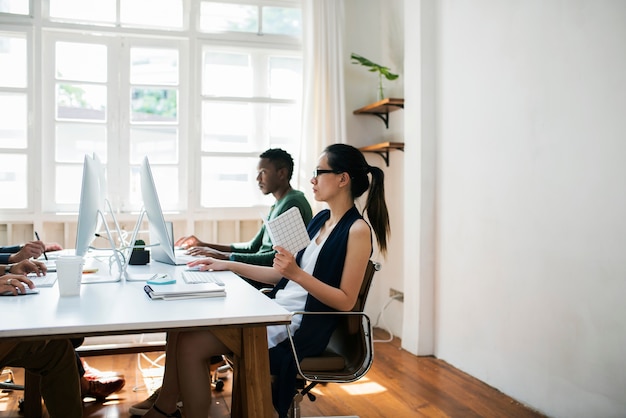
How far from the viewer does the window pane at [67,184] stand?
411cm

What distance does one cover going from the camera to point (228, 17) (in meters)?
4.36

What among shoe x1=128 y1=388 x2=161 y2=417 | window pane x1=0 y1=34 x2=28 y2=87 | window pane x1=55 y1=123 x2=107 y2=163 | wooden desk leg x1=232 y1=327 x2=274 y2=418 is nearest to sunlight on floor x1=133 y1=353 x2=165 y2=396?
shoe x1=128 y1=388 x2=161 y2=417

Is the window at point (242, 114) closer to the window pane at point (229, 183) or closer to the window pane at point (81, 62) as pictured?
the window pane at point (229, 183)

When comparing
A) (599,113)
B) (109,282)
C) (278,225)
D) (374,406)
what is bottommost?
(374,406)

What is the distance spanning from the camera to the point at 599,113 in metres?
2.41

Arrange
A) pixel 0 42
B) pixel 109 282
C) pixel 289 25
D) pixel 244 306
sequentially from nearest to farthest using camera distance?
pixel 244 306
pixel 109 282
pixel 0 42
pixel 289 25

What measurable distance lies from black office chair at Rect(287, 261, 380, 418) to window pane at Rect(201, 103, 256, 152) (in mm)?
2441

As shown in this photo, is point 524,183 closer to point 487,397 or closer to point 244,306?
point 487,397

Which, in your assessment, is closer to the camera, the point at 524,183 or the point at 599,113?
the point at 599,113

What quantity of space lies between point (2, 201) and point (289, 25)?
2.38 metres

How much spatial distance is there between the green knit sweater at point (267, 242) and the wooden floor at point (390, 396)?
73cm

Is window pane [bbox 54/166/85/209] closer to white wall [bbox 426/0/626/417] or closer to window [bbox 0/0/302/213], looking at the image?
window [bbox 0/0/302/213]

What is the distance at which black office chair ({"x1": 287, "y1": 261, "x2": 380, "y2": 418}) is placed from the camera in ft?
6.64

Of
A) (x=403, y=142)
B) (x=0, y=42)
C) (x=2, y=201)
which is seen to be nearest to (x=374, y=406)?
(x=403, y=142)
